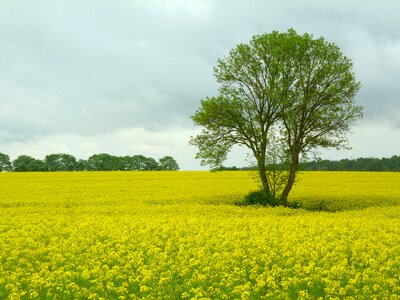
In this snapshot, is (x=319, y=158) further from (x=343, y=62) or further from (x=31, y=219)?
(x=31, y=219)

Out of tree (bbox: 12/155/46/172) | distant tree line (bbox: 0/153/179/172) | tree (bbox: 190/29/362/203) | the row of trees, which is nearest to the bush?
tree (bbox: 190/29/362/203)

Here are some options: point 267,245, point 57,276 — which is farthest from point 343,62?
point 57,276

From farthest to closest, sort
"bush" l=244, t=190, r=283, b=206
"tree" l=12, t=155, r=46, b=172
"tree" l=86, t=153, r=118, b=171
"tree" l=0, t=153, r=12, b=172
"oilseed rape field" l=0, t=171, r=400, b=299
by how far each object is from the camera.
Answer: "tree" l=0, t=153, r=12, b=172 → "tree" l=12, t=155, r=46, b=172 → "tree" l=86, t=153, r=118, b=171 → "bush" l=244, t=190, r=283, b=206 → "oilseed rape field" l=0, t=171, r=400, b=299

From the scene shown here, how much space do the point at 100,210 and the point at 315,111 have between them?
1760 cm

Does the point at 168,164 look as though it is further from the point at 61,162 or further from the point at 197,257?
the point at 197,257

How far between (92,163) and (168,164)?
1786 cm

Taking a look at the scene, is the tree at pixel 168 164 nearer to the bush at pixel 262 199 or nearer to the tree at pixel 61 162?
the tree at pixel 61 162

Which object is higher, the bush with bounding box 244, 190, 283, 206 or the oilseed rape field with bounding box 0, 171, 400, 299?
the bush with bounding box 244, 190, 283, 206

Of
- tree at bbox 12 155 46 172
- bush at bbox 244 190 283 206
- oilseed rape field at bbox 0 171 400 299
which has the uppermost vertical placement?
tree at bbox 12 155 46 172

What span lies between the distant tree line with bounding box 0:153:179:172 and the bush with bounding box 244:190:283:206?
219 ft

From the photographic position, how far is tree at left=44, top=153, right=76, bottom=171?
4043 inches

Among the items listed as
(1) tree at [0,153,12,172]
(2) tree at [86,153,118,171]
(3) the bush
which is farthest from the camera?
(1) tree at [0,153,12,172]

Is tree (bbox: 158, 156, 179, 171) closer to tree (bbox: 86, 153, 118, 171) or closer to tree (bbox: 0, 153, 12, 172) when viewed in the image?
tree (bbox: 86, 153, 118, 171)

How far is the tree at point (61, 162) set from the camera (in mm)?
102688
